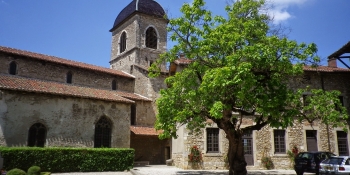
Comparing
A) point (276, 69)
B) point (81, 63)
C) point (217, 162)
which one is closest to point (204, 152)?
point (217, 162)

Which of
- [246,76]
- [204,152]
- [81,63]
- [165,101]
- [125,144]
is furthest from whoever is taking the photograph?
[81,63]

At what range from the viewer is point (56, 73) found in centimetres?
2417

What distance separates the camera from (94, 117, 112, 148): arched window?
2059 cm

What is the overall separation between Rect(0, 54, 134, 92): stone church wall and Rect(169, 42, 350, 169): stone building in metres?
7.13

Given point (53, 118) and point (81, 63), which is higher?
point (81, 63)

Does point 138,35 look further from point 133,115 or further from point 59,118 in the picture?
point 59,118

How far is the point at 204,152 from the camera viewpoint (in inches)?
795

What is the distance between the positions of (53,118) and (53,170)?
3419mm

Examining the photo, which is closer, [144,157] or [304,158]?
[304,158]

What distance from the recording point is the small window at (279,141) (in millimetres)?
21672

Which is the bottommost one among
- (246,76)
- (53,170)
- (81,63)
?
(53,170)

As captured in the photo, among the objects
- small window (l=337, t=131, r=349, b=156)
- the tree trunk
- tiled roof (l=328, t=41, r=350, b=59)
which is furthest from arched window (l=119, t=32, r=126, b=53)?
the tree trunk

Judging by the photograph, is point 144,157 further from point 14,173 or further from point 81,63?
point 14,173

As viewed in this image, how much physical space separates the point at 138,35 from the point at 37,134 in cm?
1875
